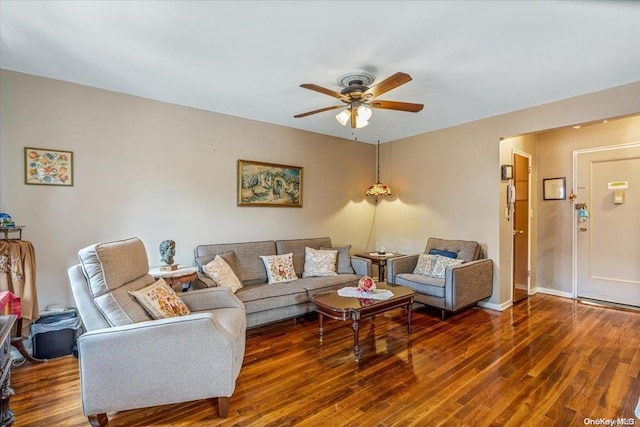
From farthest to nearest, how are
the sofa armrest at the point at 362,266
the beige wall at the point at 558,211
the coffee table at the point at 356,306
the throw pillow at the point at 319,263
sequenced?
the beige wall at the point at 558,211
the sofa armrest at the point at 362,266
the throw pillow at the point at 319,263
the coffee table at the point at 356,306

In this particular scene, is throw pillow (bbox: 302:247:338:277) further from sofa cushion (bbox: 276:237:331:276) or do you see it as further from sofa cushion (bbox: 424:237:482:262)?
sofa cushion (bbox: 424:237:482:262)

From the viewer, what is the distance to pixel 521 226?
4426 millimetres

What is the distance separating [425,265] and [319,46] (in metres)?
3.02

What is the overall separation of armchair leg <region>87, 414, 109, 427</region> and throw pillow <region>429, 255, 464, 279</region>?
11.4 feet

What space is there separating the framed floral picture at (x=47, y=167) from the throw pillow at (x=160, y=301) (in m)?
1.51

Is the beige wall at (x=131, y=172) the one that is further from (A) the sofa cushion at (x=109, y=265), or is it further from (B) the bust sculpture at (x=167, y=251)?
(A) the sofa cushion at (x=109, y=265)

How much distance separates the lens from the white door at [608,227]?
397cm

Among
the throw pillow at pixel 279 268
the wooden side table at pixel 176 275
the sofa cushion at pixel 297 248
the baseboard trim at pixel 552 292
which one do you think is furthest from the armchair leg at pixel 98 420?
the baseboard trim at pixel 552 292

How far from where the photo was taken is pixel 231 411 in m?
1.98

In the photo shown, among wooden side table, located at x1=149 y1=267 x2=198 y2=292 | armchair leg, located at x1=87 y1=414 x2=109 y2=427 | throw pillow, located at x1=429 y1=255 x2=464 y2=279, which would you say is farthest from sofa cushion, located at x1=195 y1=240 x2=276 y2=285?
throw pillow, located at x1=429 y1=255 x2=464 y2=279

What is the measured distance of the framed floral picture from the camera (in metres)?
2.76

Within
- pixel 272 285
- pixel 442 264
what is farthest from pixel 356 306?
pixel 442 264

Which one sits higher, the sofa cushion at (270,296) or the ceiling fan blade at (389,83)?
the ceiling fan blade at (389,83)

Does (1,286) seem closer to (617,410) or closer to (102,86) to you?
(102,86)
